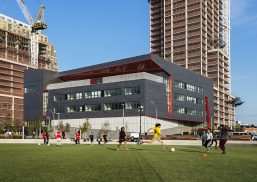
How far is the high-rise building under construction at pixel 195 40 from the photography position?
154750 mm

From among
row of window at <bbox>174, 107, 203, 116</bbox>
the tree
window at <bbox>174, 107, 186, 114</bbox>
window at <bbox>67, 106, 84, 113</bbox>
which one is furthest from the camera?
window at <bbox>67, 106, 84, 113</bbox>

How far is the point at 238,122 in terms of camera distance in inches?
7638

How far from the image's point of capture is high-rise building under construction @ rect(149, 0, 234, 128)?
155 meters

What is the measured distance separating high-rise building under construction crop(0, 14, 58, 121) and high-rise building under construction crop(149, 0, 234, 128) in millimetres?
65056

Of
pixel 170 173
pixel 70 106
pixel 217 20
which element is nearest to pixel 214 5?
pixel 217 20

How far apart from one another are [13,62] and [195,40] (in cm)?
8474

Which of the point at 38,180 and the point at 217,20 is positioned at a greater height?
the point at 217,20

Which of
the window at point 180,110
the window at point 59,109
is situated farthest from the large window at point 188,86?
the window at point 59,109

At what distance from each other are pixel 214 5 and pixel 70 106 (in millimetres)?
95211

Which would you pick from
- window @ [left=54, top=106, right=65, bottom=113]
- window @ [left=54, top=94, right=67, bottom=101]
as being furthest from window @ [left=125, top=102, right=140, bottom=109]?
window @ [left=54, top=106, right=65, bottom=113]

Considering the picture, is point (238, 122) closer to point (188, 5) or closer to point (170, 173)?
point (188, 5)

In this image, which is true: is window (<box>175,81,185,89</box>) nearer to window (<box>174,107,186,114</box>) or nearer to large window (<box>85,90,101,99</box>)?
window (<box>174,107,186,114</box>)

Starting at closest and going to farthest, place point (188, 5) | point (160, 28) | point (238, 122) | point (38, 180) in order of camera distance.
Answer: point (38, 180) → point (188, 5) → point (160, 28) → point (238, 122)

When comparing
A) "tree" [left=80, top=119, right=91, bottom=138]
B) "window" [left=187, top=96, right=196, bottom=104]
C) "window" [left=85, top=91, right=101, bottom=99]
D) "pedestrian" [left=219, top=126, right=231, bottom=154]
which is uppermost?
"window" [left=85, top=91, right=101, bottom=99]
